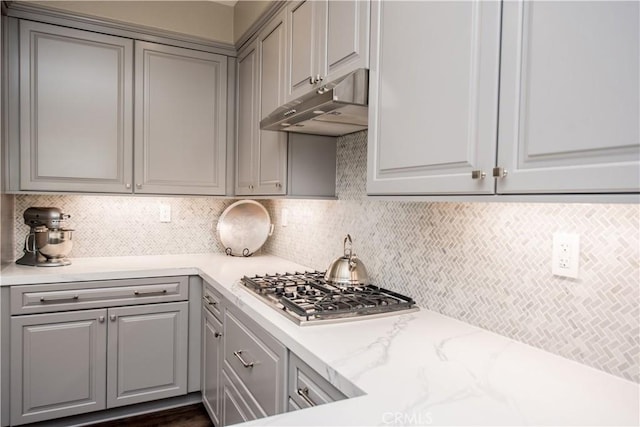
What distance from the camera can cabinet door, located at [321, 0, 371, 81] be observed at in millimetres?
1503

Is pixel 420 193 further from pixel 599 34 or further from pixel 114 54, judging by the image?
pixel 114 54

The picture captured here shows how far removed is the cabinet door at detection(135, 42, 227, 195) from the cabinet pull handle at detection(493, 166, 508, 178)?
2223 millimetres

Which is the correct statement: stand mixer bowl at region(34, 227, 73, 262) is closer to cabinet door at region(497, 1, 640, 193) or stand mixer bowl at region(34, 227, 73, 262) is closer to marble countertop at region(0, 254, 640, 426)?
marble countertop at region(0, 254, 640, 426)

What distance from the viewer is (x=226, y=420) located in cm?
207

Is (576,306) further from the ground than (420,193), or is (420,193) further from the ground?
(420,193)

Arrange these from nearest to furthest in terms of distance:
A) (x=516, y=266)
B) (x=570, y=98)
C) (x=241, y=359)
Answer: (x=570, y=98) < (x=516, y=266) < (x=241, y=359)

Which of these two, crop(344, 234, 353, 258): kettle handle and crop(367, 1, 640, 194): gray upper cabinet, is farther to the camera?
crop(344, 234, 353, 258): kettle handle

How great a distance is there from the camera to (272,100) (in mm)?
2305

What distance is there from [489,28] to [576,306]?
2.52 feet

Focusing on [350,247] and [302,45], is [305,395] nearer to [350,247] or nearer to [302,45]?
[350,247]

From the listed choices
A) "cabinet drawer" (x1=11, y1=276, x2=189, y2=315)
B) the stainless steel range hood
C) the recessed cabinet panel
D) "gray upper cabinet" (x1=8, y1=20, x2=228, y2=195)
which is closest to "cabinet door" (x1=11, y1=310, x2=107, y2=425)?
"cabinet drawer" (x1=11, y1=276, x2=189, y2=315)

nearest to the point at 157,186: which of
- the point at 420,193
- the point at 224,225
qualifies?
the point at 224,225

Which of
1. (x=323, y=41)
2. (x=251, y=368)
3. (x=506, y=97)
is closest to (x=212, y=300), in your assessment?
(x=251, y=368)
